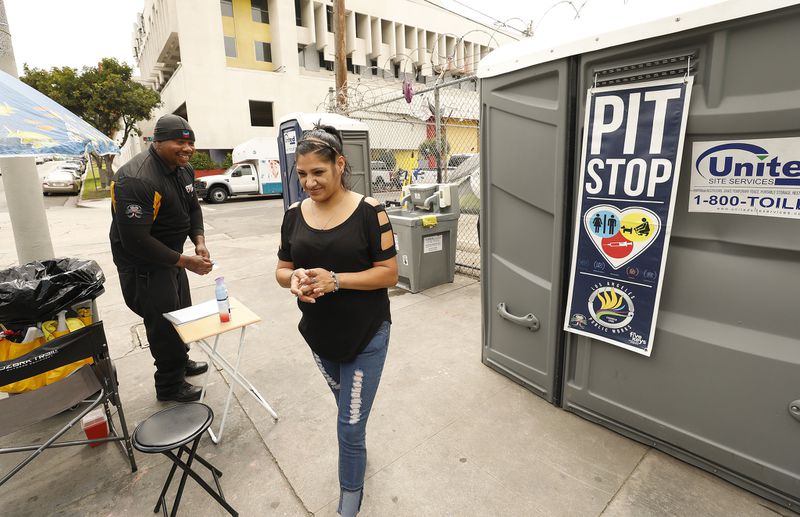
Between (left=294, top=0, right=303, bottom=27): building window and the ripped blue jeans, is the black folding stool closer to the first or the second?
the ripped blue jeans

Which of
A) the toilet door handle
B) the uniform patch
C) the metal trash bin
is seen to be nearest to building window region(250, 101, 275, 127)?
the metal trash bin

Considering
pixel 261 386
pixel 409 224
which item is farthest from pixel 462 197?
pixel 261 386

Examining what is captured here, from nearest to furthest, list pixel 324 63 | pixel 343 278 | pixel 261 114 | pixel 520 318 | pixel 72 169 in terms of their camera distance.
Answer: pixel 343 278
pixel 520 318
pixel 261 114
pixel 72 169
pixel 324 63

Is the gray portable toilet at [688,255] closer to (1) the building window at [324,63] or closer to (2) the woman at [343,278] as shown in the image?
(2) the woman at [343,278]

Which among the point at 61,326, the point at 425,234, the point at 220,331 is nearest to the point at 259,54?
the point at 425,234

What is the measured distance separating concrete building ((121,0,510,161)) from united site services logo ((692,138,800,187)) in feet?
61.0

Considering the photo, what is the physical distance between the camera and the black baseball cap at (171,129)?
263 centimetres

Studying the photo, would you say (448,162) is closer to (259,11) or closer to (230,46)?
(230,46)

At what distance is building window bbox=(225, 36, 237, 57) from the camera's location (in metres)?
23.8

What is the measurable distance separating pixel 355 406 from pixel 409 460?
0.77m

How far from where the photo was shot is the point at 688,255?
6.66 feet

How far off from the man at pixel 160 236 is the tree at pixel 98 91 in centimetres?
2292

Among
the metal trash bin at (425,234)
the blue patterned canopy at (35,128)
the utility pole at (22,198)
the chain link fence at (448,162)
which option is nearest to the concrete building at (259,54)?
the chain link fence at (448,162)

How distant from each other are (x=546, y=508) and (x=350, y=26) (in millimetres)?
30733
